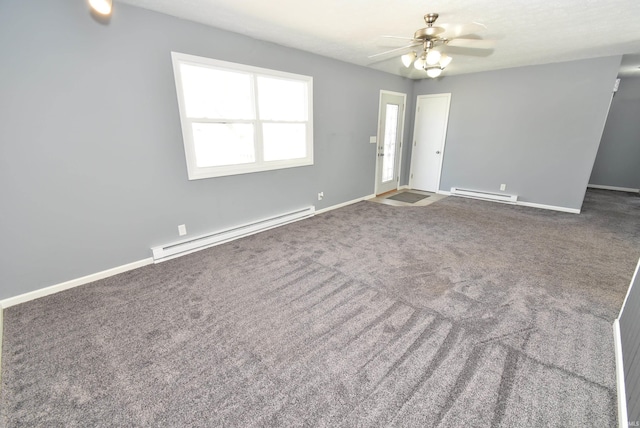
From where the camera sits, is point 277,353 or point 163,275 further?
point 163,275

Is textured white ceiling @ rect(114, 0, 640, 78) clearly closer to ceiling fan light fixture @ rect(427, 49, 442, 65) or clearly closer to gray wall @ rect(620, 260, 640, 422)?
ceiling fan light fixture @ rect(427, 49, 442, 65)

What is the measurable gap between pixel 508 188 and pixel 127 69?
242 inches

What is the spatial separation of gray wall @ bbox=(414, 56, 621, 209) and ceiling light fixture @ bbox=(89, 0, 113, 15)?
218 inches

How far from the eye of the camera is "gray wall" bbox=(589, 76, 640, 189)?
5.91m

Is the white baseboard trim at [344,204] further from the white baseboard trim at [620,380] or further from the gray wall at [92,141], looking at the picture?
the white baseboard trim at [620,380]

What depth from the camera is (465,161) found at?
560cm

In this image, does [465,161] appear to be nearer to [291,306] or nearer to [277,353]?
[291,306]

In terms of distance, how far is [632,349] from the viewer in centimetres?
148

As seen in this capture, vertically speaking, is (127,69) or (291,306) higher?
(127,69)

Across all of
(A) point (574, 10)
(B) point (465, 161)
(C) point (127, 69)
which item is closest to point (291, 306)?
(C) point (127, 69)

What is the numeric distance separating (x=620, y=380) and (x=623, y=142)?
24.6 ft

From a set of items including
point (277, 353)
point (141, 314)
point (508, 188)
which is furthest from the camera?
point (508, 188)

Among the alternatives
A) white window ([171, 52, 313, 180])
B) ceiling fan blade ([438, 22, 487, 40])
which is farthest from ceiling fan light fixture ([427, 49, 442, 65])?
Result: white window ([171, 52, 313, 180])

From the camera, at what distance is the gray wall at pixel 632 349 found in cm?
125
